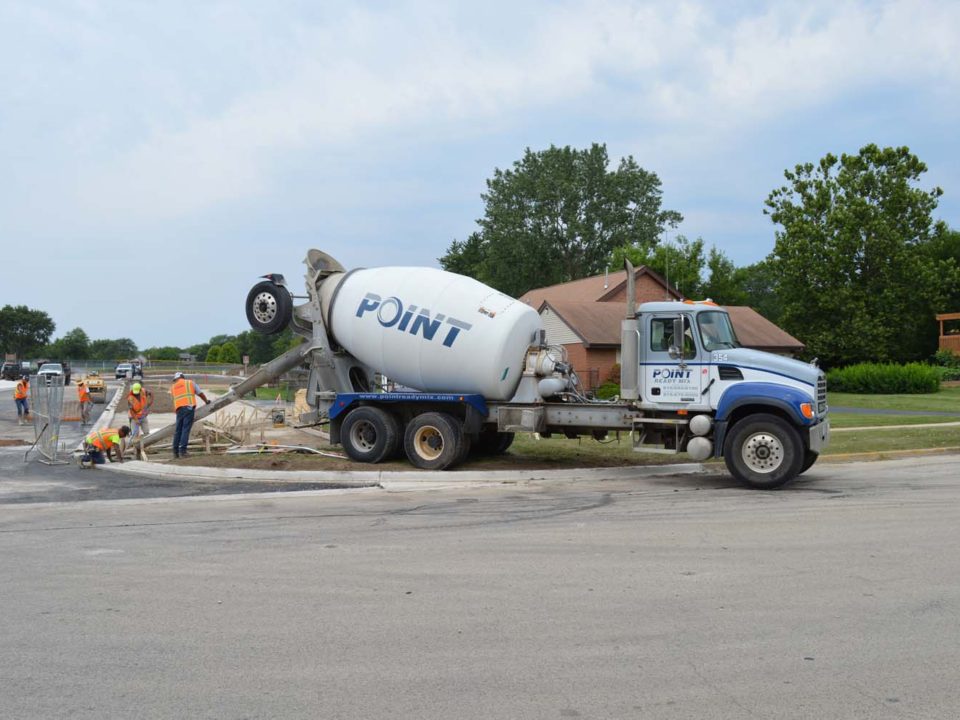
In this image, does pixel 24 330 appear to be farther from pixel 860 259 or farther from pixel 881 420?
pixel 881 420

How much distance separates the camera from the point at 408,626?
5.90 meters

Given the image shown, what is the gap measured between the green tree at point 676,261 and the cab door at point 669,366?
4397cm

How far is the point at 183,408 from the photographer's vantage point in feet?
53.1

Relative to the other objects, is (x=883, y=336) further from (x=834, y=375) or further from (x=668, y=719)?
(x=668, y=719)

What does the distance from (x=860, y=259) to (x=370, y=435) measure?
40468 millimetres

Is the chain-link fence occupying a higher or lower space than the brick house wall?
lower

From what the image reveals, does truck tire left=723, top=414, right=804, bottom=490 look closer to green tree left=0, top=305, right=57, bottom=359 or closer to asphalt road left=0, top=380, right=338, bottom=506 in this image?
Answer: asphalt road left=0, top=380, right=338, bottom=506

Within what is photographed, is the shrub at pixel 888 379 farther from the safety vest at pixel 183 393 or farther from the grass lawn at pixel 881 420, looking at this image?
the safety vest at pixel 183 393

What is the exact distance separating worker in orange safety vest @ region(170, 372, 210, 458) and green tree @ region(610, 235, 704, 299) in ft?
143

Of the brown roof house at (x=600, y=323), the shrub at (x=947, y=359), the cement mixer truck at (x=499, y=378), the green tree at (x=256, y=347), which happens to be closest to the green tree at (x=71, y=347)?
the green tree at (x=256, y=347)

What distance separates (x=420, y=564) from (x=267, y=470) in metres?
7.15

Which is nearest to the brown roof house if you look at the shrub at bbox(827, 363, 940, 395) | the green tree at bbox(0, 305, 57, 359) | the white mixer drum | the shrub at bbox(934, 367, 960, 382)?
the shrub at bbox(827, 363, 940, 395)

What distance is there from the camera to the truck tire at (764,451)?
40.3 ft

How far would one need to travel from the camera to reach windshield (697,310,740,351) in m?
13.2
